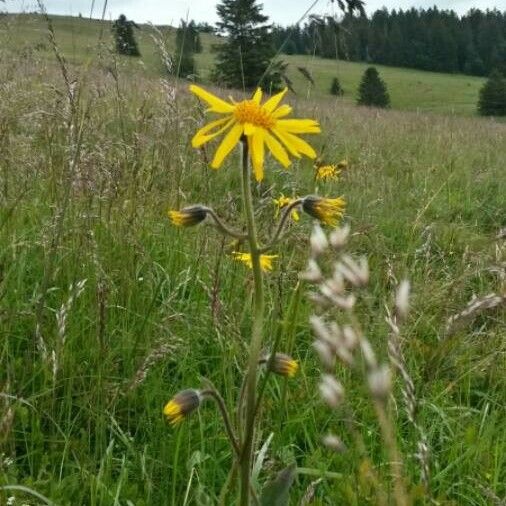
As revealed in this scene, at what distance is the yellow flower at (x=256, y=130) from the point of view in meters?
1.14

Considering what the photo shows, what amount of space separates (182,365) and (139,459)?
38 centimetres

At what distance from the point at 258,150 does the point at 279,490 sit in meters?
0.54

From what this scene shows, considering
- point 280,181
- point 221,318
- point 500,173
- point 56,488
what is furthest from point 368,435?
point 500,173

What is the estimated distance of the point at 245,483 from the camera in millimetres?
967

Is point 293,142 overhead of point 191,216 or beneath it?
overhead

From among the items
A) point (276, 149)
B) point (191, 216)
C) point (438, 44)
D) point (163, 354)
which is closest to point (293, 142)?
point (276, 149)

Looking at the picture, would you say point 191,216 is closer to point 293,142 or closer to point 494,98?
point 293,142

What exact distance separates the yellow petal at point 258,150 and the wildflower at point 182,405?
1.21 feet

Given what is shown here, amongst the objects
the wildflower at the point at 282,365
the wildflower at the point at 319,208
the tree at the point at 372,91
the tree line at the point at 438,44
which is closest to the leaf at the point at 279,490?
the wildflower at the point at 282,365

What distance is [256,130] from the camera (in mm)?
1154

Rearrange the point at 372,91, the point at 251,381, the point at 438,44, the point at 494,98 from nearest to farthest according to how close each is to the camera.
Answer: the point at 251,381
the point at 372,91
the point at 494,98
the point at 438,44

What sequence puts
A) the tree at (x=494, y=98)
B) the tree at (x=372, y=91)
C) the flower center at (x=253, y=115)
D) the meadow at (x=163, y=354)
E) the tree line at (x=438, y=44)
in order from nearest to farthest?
the flower center at (x=253, y=115)
the meadow at (x=163, y=354)
the tree at (x=372, y=91)
the tree at (x=494, y=98)
the tree line at (x=438, y=44)

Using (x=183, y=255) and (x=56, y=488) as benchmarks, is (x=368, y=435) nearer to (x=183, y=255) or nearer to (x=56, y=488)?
(x=56, y=488)

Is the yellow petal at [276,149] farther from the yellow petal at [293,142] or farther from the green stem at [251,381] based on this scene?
the green stem at [251,381]
